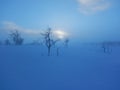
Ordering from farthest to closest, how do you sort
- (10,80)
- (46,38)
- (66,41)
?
(66,41) < (46,38) < (10,80)

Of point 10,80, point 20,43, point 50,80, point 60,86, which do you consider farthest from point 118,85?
point 20,43

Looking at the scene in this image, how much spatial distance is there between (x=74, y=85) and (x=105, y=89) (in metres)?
1.17

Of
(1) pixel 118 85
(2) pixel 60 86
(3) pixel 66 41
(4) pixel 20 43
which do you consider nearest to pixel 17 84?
(2) pixel 60 86

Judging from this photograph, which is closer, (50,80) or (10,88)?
(10,88)

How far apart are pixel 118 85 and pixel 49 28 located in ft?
53.6

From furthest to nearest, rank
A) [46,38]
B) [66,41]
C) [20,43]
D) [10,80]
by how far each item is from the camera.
Result: [66,41], [20,43], [46,38], [10,80]

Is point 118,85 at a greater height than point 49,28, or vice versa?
point 49,28

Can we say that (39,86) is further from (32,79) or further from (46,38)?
(46,38)

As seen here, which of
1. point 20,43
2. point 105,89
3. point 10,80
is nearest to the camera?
point 105,89

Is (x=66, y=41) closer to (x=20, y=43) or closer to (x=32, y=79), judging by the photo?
(x=20, y=43)

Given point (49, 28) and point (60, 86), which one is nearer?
point (60, 86)

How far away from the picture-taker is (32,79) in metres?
7.60

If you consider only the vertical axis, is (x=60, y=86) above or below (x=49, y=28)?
below

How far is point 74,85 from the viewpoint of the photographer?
6641 mm
